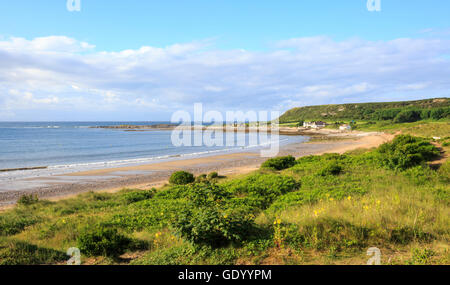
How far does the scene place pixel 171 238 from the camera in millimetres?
6914

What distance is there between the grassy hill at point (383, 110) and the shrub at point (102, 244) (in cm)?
10617

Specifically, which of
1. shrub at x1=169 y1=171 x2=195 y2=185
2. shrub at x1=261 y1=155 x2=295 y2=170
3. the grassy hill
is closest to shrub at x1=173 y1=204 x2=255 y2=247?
shrub at x1=169 y1=171 x2=195 y2=185

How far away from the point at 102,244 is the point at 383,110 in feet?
459

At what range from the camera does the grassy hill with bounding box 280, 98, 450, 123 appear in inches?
3850

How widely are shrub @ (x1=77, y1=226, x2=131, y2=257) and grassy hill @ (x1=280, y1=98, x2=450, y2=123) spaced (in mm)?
106174

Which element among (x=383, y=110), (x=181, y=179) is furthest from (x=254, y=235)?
(x=383, y=110)

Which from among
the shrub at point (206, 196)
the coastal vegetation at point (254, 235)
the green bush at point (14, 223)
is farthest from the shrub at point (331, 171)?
the green bush at point (14, 223)

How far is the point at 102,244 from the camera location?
21.5ft

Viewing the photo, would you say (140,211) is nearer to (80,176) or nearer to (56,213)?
(56,213)

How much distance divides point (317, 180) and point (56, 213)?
12877 millimetres

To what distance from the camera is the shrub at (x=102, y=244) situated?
258 inches

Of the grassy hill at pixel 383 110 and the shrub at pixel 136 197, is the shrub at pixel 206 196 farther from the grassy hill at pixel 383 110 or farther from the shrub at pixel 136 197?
the grassy hill at pixel 383 110

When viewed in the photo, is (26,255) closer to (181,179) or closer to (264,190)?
(264,190)
